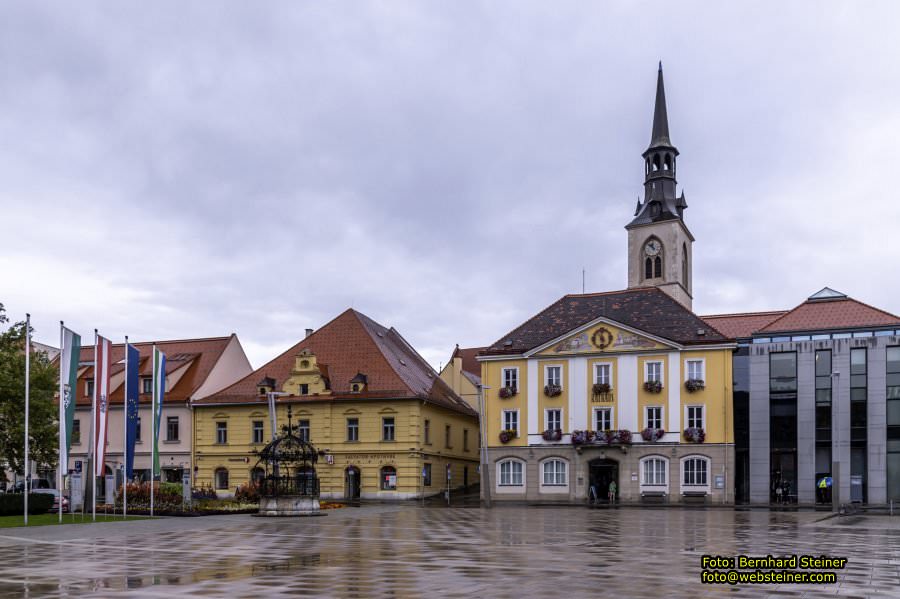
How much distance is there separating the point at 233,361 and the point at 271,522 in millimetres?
42156

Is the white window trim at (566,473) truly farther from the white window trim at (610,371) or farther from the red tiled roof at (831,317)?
the red tiled roof at (831,317)

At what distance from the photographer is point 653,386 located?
2456 inches

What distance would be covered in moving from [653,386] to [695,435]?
4.04 metres

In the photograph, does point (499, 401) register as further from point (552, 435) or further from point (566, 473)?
point (566, 473)

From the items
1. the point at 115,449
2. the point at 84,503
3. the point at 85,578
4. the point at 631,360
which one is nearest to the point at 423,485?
the point at 631,360

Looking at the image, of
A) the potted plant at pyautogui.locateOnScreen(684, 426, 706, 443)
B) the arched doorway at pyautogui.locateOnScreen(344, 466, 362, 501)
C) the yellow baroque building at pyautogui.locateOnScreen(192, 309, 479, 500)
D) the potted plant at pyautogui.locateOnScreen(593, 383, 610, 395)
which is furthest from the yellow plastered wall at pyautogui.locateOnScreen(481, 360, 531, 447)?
the potted plant at pyautogui.locateOnScreen(684, 426, 706, 443)

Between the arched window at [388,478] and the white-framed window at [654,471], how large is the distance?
1681 centimetres

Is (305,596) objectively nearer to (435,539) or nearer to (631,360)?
(435,539)

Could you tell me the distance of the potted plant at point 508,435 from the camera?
65.9 metres

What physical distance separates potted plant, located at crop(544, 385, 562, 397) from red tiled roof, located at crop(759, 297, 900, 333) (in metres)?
13.5

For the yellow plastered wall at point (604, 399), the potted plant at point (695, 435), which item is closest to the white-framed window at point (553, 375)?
the yellow plastered wall at point (604, 399)

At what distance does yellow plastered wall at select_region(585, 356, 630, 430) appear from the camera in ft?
209

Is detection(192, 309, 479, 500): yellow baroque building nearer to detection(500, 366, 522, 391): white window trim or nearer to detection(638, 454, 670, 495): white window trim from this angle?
detection(500, 366, 522, 391): white window trim

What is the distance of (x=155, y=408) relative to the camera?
42594 millimetres
